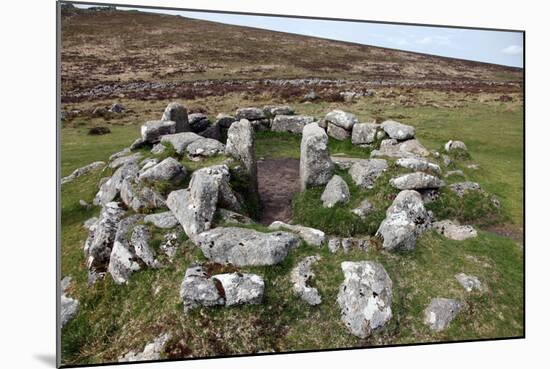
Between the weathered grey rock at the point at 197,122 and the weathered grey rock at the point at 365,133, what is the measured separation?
265 inches

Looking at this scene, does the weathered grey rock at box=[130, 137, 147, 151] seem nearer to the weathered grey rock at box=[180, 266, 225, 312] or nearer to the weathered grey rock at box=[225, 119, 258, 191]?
the weathered grey rock at box=[225, 119, 258, 191]

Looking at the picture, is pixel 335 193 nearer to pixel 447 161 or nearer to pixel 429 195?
pixel 429 195

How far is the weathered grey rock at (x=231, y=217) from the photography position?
34.1 ft

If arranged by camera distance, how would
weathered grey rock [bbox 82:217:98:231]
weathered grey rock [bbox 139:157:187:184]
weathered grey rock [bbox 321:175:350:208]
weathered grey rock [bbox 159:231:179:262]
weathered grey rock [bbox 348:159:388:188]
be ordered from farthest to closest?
weathered grey rock [bbox 348:159:388:188], weathered grey rock [bbox 321:175:350:208], weathered grey rock [bbox 139:157:187:184], weathered grey rock [bbox 82:217:98:231], weathered grey rock [bbox 159:231:179:262]

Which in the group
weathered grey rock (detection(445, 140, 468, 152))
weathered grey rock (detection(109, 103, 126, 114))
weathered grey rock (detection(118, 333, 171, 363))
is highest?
weathered grey rock (detection(109, 103, 126, 114))

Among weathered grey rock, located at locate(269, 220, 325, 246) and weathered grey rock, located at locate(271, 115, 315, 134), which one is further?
weathered grey rock, located at locate(271, 115, 315, 134)

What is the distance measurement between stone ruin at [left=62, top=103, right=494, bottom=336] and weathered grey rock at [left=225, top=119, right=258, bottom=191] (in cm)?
3

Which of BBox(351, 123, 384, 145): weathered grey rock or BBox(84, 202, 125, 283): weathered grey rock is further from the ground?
BBox(351, 123, 384, 145): weathered grey rock

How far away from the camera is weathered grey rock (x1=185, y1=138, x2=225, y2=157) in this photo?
13.1 meters

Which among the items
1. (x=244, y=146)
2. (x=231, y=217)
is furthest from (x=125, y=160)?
(x=231, y=217)

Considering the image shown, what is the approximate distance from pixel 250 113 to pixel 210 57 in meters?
3.39

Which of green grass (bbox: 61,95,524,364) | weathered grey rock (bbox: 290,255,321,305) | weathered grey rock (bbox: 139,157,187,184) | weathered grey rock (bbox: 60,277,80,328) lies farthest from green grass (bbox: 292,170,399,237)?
weathered grey rock (bbox: 60,277,80,328)

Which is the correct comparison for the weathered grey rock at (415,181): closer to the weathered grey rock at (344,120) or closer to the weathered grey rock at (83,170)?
the weathered grey rock at (344,120)

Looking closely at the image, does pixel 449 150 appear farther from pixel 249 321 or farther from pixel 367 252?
pixel 249 321
